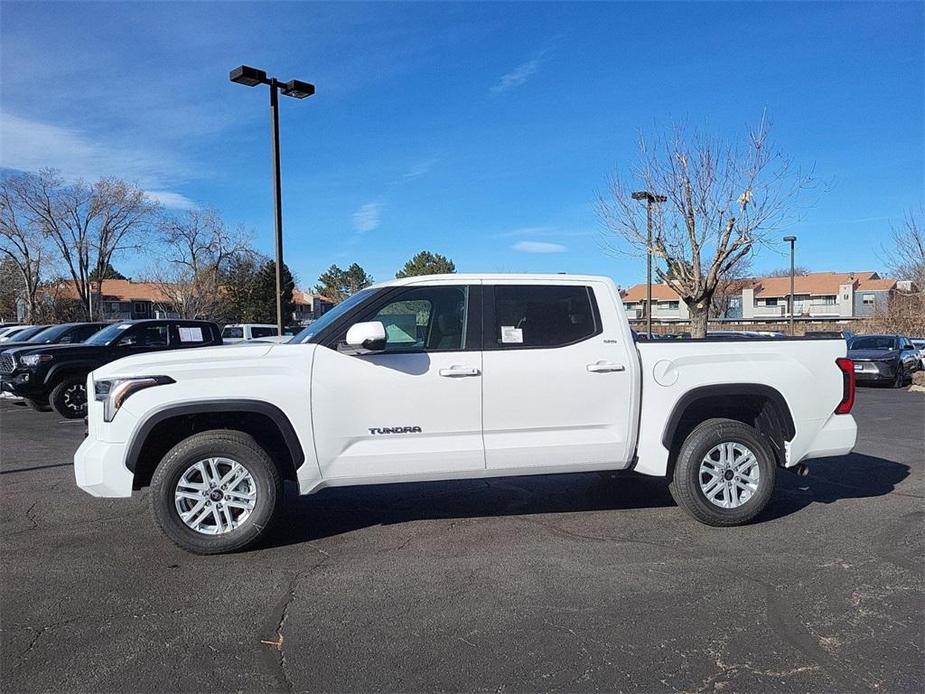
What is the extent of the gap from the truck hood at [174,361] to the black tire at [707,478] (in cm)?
321

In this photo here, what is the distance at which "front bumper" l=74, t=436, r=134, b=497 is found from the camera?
180 inches

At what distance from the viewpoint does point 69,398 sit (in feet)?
40.2

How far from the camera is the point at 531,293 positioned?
5.29 m

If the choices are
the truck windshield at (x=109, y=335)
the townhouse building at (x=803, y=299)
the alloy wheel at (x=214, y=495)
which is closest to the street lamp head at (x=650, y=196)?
the truck windshield at (x=109, y=335)

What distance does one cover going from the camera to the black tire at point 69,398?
479 inches

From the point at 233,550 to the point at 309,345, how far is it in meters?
1.48

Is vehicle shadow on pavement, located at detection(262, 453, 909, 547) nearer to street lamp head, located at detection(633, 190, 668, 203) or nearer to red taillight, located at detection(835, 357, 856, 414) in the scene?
red taillight, located at detection(835, 357, 856, 414)

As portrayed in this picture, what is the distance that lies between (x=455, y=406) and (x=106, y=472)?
2.36 meters

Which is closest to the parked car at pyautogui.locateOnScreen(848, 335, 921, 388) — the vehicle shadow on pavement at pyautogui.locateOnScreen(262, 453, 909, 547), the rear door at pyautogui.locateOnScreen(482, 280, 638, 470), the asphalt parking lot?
the vehicle shadow on pavement at pyautogui.locateOnScreen(262, 453, 909, 547)

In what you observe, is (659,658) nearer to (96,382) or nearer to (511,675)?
(511,675)

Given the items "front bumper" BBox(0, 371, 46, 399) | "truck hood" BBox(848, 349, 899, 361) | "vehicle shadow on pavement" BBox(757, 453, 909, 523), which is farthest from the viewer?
"truck hood" BBox(848, 349, 899, 361)

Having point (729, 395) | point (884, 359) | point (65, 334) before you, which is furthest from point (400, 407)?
point (884, 359)

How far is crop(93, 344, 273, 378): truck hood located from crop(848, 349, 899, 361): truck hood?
1825 centimetres

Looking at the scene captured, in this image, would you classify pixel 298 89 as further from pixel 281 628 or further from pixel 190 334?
pixel 281 628
